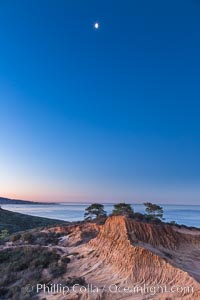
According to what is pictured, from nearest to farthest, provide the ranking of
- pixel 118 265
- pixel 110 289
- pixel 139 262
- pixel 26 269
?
1. pixel 110 289
2. pixel 139 262
3. pixel 118 265
4. pixel 26 269

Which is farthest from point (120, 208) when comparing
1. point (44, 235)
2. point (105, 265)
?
point (105, 265)

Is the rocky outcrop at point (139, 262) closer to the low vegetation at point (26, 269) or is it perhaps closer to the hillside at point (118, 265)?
the hillside at point (118, 265)

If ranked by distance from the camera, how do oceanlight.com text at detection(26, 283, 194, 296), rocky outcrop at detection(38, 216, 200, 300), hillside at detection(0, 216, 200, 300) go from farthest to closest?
hillside at detection(0, 216, 200, 300) → rocky outcrop at detection(38, 216, 200, 300) → oceanlight.com text at detection(26, 283, 194, 296)

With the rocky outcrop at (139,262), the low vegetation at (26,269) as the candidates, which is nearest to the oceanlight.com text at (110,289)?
the rocky outcrop at (139,262)

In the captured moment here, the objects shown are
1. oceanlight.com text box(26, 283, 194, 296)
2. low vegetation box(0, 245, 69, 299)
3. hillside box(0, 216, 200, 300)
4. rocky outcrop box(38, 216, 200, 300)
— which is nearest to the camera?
oceanlight.com text box(26, 283, 194, 296)

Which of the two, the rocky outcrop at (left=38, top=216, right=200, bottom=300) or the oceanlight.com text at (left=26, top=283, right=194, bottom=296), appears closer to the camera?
the oceanlight.com text at (left=26, top=283, right=194, bottom=296)

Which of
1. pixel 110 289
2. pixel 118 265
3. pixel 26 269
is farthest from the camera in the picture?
pixel 26 269

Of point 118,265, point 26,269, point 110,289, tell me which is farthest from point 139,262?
point 26,269

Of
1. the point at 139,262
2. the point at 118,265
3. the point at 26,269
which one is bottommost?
the point at 26,269

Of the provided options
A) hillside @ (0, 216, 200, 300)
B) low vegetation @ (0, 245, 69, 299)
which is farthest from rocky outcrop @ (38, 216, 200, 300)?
low vegetation @ (0, 245, 69, 299)

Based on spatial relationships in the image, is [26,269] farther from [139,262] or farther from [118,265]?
[139,262]

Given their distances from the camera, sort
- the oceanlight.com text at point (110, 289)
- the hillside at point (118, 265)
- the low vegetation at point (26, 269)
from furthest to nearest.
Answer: the low vegetation at point (26, 269)
the hillside at point (118, 265)
the oceanlight.com text at point (110, 289)

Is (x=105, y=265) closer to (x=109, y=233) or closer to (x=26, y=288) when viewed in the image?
(x=109, y=233)

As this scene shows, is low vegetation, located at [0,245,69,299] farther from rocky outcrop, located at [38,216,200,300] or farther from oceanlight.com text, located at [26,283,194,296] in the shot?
rocky outcrop, located at [38,216,200,300]
